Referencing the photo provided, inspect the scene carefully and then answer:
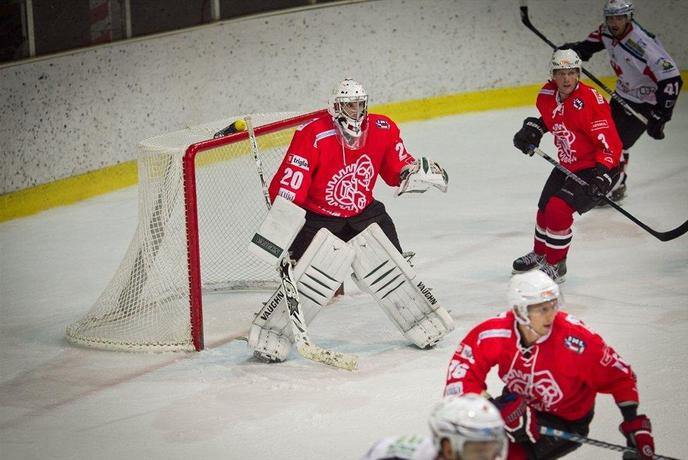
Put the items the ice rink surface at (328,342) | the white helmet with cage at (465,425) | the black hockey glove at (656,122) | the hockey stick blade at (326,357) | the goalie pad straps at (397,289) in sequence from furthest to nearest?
the black hockey glove at (656,122) → the goalie pad straps at (397,289) → the hockey stick blade at (326,357) → the ice rink surface at (328,342) → the white helmet with cage at (465,425)

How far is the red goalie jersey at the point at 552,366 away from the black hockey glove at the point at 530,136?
2.37m

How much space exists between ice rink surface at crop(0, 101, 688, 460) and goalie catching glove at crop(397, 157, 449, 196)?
60cm

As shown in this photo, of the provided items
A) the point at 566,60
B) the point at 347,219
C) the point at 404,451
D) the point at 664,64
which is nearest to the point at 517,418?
the point at 404,451

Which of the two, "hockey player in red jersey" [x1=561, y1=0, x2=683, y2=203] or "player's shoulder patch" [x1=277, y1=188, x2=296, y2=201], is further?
"hockey player in red jersey" [x1=561, y1=0, x2=683, y2=203]

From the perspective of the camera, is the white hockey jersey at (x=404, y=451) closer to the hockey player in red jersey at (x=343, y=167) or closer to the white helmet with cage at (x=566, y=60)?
the hockey player in red jersey at (x=343, y=167)

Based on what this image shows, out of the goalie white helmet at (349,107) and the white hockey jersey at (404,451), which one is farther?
the goalie white helmet at (349,107)

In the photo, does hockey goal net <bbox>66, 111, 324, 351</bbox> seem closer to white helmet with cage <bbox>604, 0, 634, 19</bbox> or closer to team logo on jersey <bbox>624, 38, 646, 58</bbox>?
white helmet with cage <bbox>604, 0, 634, 19</bbox>

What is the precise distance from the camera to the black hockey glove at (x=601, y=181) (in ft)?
17.0

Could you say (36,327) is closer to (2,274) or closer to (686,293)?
(2,274)

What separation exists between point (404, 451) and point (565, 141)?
125 inches

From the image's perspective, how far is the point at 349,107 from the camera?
14.9 ft

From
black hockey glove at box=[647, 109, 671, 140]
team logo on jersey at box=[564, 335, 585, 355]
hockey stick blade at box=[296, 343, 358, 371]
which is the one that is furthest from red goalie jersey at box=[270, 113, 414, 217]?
black hockey glove at box=[647, 109, 671, 140]

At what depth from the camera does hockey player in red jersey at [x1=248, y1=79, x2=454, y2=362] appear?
4.55m

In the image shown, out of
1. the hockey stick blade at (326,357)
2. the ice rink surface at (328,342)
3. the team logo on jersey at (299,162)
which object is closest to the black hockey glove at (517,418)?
the ice rink surface at (328,342)
